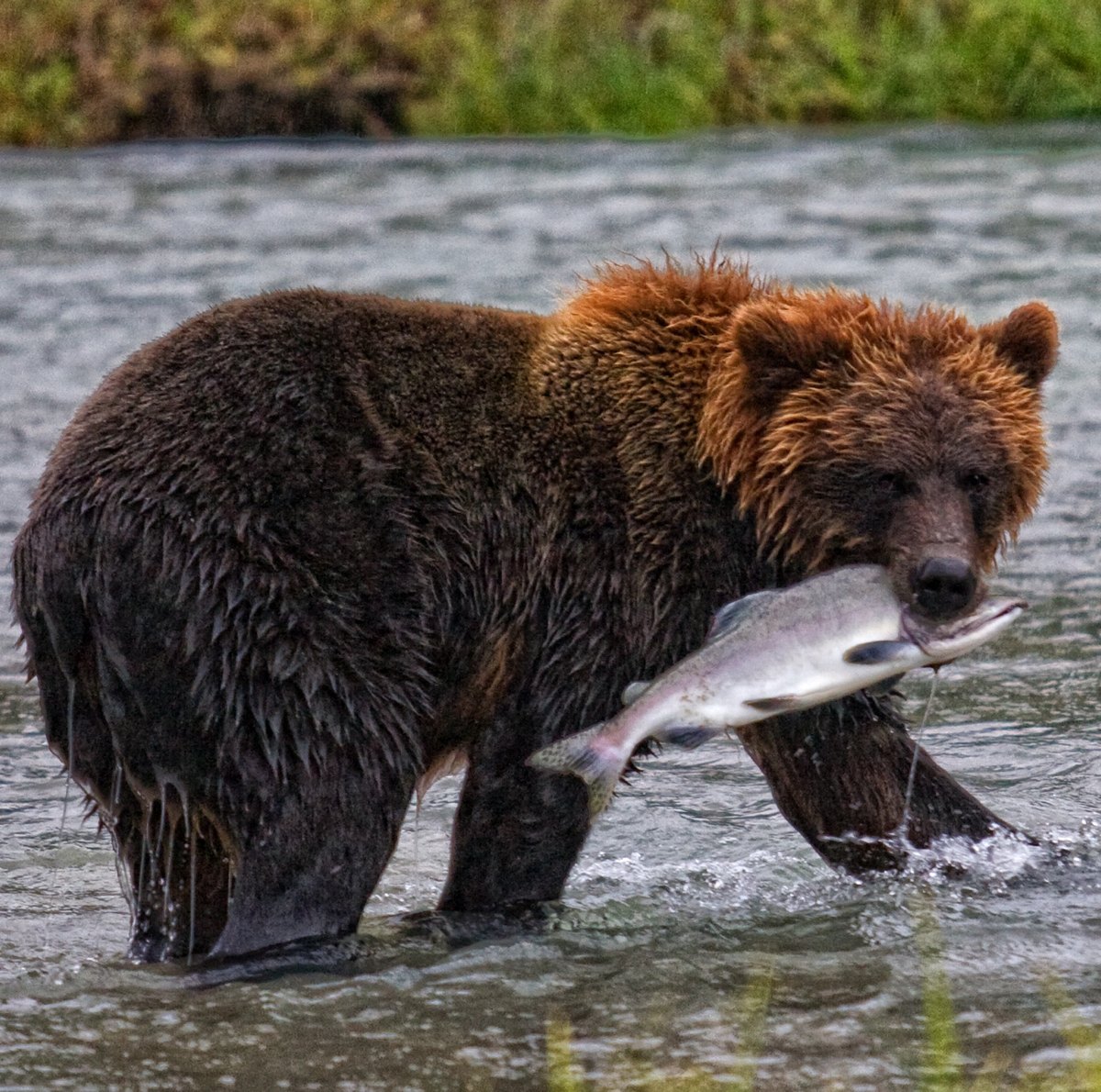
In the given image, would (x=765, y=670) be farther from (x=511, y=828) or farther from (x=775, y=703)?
(x=511, y=828)

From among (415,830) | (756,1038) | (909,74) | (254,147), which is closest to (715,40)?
(909,74)

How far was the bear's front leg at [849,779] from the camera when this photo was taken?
523cm

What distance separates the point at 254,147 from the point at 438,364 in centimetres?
1526

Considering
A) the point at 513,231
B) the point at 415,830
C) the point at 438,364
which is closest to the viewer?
the point at 438,364

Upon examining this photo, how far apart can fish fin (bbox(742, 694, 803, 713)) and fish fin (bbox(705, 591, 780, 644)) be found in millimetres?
171

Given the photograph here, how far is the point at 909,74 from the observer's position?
19344 mm

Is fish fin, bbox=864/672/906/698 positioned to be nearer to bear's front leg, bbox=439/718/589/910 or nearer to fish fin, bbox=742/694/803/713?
fish fin, bbox=742/694/803/713

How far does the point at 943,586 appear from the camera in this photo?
4664mm

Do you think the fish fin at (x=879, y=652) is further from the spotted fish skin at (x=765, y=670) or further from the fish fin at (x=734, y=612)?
the fish fin at (x=734, y=612)

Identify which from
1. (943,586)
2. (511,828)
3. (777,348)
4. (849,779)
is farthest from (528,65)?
(943,586)

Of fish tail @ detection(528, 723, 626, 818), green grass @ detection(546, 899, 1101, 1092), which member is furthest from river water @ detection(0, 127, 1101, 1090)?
fish tail @ detection(528, 723, 626, 818)

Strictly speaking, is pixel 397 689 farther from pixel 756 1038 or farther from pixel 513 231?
pixel 513 231

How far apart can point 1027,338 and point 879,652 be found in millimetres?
1056

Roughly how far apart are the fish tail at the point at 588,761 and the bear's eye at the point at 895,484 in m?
0.89
